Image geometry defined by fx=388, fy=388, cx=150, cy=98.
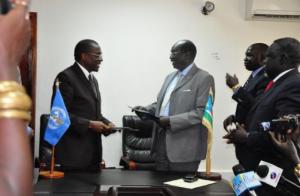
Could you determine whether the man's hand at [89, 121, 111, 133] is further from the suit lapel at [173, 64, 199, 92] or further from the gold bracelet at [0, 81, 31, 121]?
the gold bracelet at [0, 81, 31, 121]

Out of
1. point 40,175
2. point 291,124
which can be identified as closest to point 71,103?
point 40,175

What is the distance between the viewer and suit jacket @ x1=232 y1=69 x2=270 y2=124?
9.58ft

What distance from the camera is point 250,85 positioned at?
3199 mm

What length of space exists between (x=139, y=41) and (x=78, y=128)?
90.9 inches

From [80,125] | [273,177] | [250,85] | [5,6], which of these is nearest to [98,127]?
[80,125]

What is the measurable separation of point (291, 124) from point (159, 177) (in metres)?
1.08

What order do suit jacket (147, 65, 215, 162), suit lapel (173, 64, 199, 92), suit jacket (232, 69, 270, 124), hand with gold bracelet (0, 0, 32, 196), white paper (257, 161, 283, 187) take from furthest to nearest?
suit lapel (173, 64, 199, 92) < suit jacket (147, 65, 215, 162) < suit jacket (232, 69, 270, 124) < white paper (257, 161, 283, 187) < hand with gold bracelet (0, 0, 32, 196)

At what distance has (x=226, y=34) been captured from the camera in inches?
204

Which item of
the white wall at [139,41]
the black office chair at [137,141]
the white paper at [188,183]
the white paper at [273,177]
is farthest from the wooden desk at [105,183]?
the white wall at [139,41]

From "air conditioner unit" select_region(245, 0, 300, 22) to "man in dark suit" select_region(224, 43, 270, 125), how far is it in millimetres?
1789

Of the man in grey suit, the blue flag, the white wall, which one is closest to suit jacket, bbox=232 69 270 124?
the man in grey suit

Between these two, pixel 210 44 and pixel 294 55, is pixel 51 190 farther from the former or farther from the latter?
pixel 210 44

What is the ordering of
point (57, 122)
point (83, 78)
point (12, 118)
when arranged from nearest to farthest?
point (12, 118)
point (57, 122)
point (83, 78)

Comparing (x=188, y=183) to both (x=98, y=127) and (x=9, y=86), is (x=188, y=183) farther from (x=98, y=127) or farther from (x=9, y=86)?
(x=9, y=86)
